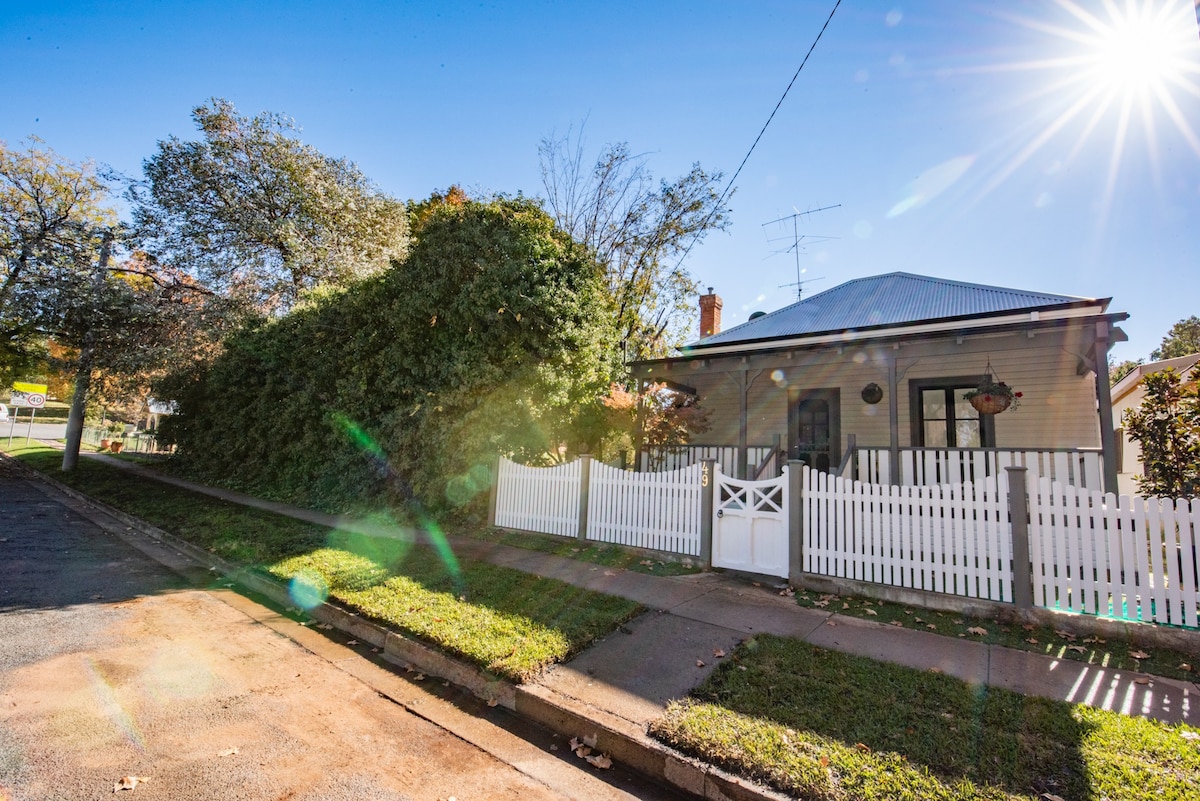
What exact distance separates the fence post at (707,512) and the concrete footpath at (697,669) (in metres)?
0.83

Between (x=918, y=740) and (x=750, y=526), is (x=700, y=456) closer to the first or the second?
(x=750, y=526)

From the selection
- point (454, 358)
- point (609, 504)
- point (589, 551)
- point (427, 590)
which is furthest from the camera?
point (454, 358)

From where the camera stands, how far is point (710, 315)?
55.3 ft

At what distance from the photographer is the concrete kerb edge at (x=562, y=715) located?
2.86 metres

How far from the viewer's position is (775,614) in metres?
5.32

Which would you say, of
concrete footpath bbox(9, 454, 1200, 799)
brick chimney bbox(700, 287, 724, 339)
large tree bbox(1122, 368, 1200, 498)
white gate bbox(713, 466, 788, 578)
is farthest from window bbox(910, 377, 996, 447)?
brick chimney bbox(700, 287, 724, 339)

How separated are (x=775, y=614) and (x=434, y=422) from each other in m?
6.89

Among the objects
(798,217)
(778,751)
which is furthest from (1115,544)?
(798,217)

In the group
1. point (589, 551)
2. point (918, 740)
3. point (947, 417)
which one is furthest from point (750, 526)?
point (947, 417)

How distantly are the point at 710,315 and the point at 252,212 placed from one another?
16.1 m

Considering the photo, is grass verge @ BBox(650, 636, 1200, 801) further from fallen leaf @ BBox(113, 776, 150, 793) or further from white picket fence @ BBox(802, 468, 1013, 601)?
fallen leaf @ BBox(113, 776, 150, 793)

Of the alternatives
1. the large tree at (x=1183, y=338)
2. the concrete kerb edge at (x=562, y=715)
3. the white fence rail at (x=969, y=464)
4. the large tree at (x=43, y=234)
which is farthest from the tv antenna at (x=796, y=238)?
the large tree at (x=1183, y=338)

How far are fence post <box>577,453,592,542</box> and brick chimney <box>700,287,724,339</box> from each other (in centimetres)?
973

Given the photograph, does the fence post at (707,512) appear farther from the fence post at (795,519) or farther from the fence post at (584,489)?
the fence post at (584,489)
